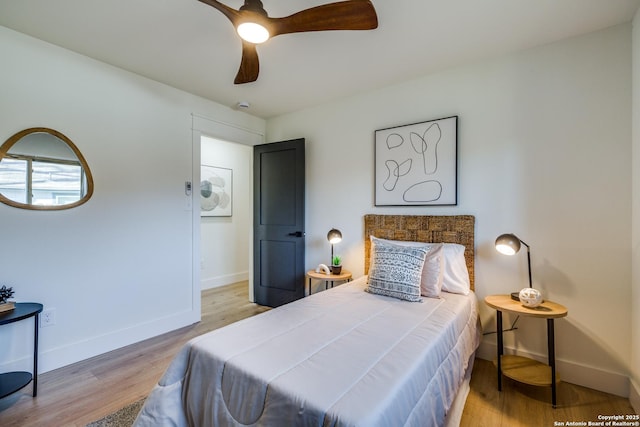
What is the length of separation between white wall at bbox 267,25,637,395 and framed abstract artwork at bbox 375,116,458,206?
88 millimetres

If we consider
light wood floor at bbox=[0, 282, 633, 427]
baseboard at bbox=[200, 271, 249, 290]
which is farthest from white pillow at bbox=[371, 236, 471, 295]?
baseboard at bbox=[200, 271, 249, 290]

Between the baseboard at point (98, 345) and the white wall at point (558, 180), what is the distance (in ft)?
9.01

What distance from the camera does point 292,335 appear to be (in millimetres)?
1580

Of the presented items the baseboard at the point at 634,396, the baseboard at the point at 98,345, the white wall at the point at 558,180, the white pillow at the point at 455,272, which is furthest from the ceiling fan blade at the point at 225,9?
the baseboard at the point at 634,396

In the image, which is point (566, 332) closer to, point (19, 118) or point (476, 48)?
point (476, 48)

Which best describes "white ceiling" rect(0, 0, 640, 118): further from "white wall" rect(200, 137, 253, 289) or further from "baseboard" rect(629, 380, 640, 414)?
"baseboard" rect(629, 380, 640, 414)

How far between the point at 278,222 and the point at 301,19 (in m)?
2.50

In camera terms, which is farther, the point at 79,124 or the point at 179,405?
the point at 79,124

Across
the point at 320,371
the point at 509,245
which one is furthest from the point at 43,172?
the point at 509,245

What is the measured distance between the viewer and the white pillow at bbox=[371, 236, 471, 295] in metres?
2.36

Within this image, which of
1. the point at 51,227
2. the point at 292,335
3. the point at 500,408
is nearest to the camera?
the point at 292,335

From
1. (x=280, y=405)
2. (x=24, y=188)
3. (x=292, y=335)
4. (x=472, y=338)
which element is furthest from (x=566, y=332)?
(x=24, y=188)

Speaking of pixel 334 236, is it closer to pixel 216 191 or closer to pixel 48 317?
pixel 48 317

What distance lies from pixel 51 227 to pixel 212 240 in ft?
8.55
